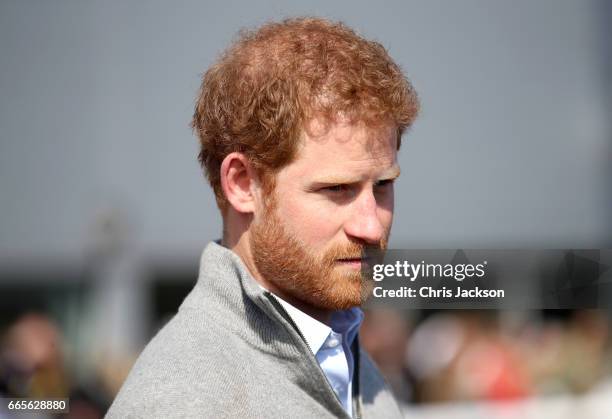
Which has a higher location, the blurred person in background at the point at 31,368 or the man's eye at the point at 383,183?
the man's eye at the point at 383,183

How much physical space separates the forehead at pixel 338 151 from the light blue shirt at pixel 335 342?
0.85 ft

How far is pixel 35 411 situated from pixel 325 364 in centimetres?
90

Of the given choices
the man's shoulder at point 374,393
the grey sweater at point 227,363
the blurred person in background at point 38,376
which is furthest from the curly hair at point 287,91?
the blurred person in background at point 38,376

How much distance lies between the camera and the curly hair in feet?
5.04

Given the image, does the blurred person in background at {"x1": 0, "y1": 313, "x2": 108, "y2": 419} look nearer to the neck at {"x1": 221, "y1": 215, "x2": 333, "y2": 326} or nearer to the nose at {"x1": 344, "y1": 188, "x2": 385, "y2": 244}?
the neck at {"x1": 221, "y1": 215, "x2": 333, "y2": 326}

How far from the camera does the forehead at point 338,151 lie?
1.51 m

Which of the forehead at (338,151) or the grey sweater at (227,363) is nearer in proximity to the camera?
the grey sweater at (227,363)

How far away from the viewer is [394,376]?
424 cm

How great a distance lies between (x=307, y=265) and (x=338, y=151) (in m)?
0.22

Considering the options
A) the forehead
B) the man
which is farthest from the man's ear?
the forehead

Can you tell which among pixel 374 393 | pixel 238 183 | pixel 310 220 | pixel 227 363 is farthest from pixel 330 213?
pixel 374 393

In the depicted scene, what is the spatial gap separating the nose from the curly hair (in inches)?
5.7

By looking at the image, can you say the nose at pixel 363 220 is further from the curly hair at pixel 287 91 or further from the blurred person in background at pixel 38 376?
the blurred person in background at pixel 38 376

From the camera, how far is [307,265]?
156 cm
